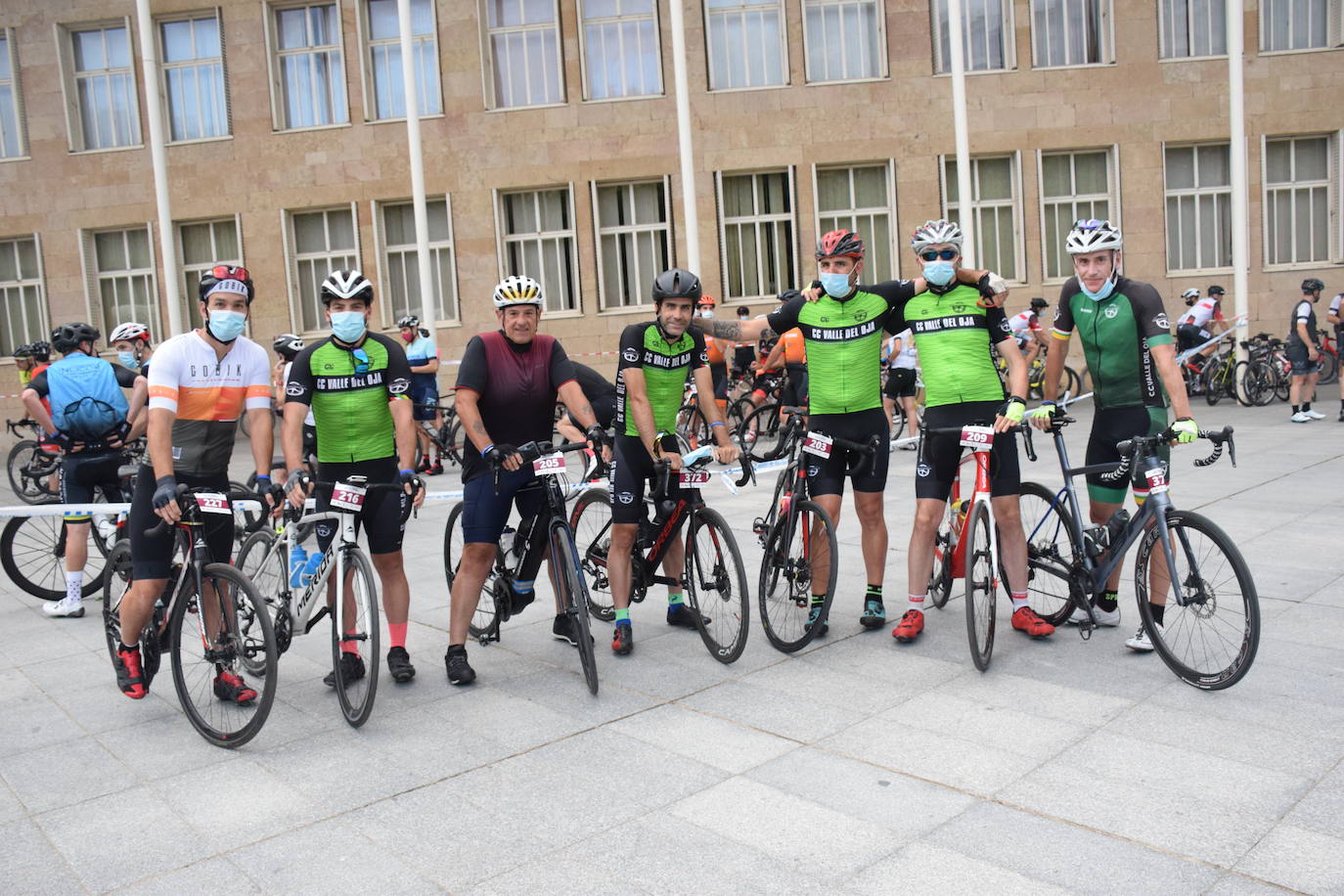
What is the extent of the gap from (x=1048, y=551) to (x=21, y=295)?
2308 centimetres

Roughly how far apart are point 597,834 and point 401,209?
→ 1954 cm

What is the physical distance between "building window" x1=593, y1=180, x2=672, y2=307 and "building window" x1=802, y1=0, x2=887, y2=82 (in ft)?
12.4

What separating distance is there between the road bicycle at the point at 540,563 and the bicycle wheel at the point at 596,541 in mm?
556

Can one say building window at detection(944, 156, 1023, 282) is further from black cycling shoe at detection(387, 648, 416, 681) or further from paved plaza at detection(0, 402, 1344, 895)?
black cycling shoe at detection(387, 648, 416, 681)

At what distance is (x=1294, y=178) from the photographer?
68.3 ft

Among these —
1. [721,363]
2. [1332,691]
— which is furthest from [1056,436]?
[721,363]

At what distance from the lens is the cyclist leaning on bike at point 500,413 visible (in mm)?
5301

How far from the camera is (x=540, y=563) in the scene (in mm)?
5586

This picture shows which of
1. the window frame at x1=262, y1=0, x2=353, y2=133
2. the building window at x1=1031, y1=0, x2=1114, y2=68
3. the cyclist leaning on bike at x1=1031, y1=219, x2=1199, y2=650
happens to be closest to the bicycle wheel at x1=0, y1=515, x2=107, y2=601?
the cyclist leaning on bike at x1=1031, y1=219, x2=1199, y2=650

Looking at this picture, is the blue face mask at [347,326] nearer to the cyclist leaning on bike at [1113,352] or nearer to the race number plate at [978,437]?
the race number plate at [978,437]

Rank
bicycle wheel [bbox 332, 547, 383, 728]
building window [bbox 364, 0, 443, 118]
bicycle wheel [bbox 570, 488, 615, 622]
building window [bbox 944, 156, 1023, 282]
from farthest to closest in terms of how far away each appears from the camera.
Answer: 1. building window [bbox 364, 0, 443, 118]
2. building window [bbox 944, 156, 1023, 282]
3. bicycle wheel [bbox 570, 488, 615, 622]
4. bicycle wheel [bbox 332, 547, 383, 728]

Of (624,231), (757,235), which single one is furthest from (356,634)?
(757,235)

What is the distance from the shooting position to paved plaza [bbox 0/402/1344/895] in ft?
10.9

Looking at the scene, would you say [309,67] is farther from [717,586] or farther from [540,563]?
[717,586]
